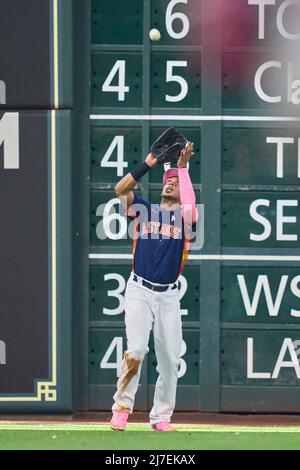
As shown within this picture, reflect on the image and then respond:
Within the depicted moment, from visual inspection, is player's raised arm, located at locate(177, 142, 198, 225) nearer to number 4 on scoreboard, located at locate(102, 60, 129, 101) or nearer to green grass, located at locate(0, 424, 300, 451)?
number 4 on scoreboard, located at locate(102, 60, 129, 101)

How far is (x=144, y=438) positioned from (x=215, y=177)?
109 inches

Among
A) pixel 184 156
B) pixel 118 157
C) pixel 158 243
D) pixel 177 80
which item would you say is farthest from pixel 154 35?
pixel 158 243

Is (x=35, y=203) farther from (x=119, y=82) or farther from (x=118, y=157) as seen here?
(x=119, y=82)

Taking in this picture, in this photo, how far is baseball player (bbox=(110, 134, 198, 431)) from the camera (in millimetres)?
10828

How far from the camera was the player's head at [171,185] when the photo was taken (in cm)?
1104

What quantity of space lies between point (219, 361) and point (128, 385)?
154cm

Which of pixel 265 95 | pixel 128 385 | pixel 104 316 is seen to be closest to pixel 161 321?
pixel 128 385

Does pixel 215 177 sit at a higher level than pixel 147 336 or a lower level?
higher

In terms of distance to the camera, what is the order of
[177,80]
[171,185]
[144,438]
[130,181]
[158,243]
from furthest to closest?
1. [177,80]
2. [171,185]
3. [158,243]
4. [130,181]
5. [144,438]

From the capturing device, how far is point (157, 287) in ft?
35.7

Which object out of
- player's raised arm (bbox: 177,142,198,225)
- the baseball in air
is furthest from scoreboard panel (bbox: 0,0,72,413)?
player's raised arm (bbox: 177,142,198,225)

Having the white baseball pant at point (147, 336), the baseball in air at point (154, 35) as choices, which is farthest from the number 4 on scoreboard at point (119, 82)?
the white baseball pant at point (147, 336)

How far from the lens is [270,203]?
39.9 feet
